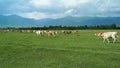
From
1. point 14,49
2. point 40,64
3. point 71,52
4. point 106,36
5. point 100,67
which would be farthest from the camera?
point 106,36

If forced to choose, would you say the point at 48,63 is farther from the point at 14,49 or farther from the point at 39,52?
the point at 14,49

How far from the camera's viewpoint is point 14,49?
25.0 metres

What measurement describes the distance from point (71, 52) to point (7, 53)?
520cm

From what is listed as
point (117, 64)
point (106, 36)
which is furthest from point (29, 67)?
point (106, 36)

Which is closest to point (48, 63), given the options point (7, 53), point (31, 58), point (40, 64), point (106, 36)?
point (40, 64)

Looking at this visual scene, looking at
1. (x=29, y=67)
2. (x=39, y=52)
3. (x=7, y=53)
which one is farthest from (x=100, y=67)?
(x=7, y=53)

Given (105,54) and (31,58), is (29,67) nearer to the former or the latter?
(31,58)

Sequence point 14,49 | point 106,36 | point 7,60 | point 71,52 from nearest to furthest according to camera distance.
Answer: point 7,60 → point 71,52 → point 14,49 → point 106,36

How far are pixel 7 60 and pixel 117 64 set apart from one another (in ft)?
25.9

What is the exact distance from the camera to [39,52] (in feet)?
77.2

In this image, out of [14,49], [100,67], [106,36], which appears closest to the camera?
[100,67]

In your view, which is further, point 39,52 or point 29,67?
point 39,52

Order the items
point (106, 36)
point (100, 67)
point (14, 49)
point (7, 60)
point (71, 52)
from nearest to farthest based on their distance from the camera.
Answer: point (100, 67), point (7, 60), point (71, 52), point (14, 49), point (106, 36)

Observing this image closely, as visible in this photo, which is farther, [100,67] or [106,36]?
[106,36]
